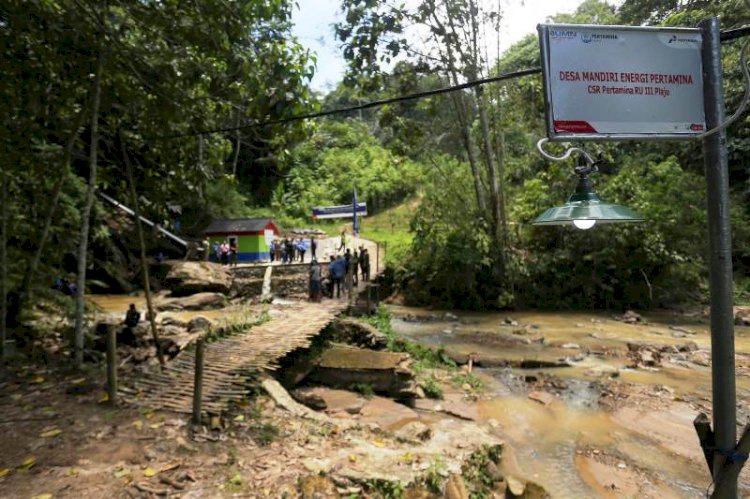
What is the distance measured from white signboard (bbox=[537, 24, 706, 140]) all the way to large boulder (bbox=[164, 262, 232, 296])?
56.8 ft

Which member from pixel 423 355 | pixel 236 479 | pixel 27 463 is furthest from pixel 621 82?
pixel 423 355

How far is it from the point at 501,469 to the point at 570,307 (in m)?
16.1

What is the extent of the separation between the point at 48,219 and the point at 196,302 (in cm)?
915

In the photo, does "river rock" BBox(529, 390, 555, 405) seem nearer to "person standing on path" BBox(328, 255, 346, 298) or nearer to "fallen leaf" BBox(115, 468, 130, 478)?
"fallen leaf" BBox(115, 468, 130, 478)

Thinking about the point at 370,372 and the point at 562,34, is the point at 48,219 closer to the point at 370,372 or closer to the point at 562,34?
the point at 370,372

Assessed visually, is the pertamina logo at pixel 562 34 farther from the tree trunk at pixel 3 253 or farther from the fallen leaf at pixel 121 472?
the tree trunk at pixel 3 253

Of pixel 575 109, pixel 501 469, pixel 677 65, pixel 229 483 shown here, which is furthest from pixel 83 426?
pixel 677 65

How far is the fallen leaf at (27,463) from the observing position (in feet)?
15.0

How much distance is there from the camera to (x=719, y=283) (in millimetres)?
2355

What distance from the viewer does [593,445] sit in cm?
767

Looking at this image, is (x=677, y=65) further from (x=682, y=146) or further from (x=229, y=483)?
(x=682, y=146)

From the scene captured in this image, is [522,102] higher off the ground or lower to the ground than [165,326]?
higher

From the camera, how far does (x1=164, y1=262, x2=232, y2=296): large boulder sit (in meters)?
18.0

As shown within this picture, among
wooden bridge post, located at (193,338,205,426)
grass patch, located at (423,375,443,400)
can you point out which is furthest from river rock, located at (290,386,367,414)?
wooden bridge post, located at (193,338,205,426)
